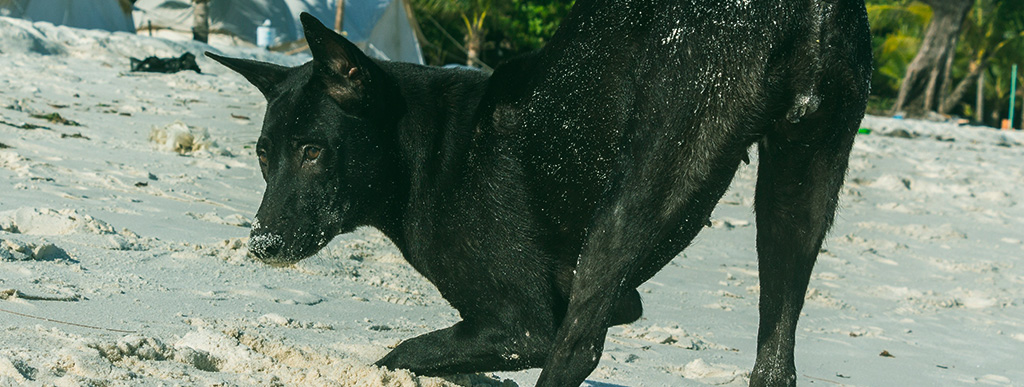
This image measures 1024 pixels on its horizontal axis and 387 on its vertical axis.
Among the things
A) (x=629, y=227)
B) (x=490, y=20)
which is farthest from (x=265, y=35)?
(x=629, y=227)

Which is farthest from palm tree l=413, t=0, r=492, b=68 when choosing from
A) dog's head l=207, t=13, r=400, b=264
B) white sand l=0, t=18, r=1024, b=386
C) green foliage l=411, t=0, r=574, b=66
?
dog's head l=207, t=13, r=400, b=264

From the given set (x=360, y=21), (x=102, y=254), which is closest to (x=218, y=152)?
(x=102, y=254)

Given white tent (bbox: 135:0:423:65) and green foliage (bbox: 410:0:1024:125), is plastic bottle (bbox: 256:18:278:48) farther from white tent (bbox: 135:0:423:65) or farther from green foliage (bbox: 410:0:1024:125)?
green foliage (bbox: 410:0:1024:125)

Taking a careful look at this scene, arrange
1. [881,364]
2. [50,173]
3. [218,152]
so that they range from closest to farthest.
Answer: [881,364] → [50,173] → [218,152]

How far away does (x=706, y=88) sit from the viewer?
2.80 metres

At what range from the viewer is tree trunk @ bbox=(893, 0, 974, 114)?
30547mm

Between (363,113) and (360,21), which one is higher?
(363,113)

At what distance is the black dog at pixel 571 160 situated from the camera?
2.82 meters

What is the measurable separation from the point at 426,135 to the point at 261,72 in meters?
0.76

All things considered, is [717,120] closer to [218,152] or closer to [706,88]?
[706,88]

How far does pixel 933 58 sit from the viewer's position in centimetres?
3111

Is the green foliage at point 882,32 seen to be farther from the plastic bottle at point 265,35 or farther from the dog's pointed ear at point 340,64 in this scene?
the dog's pointed ear at point 340,64

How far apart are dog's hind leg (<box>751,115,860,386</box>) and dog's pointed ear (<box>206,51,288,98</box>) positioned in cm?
179

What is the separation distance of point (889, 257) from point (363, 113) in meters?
5.69
